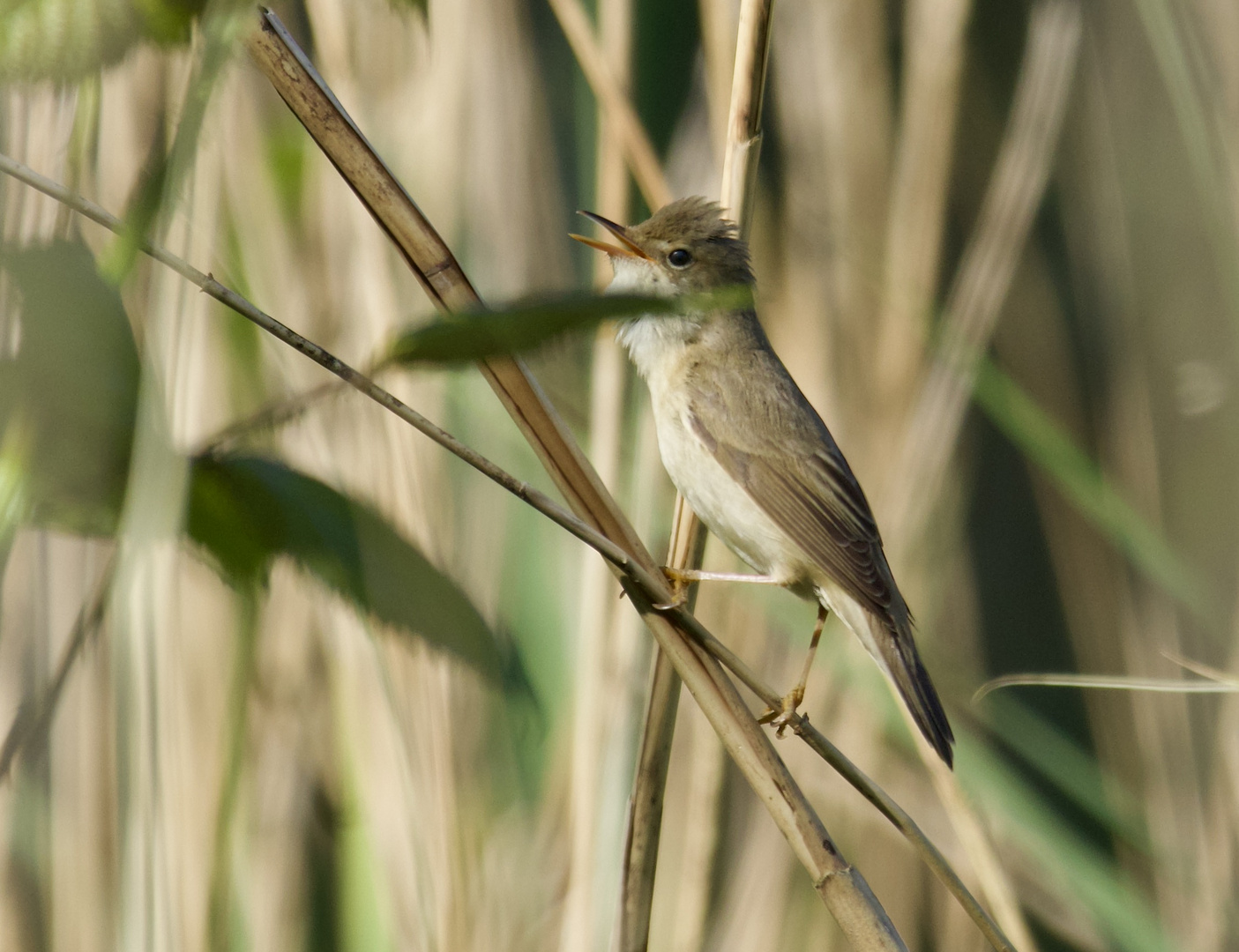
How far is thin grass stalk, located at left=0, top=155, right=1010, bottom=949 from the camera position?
0.76 m

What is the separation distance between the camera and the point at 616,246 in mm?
1906

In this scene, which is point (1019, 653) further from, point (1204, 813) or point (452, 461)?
point (452, 461)

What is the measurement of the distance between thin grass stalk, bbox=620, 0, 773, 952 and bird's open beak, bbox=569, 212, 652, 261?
0.43 metres

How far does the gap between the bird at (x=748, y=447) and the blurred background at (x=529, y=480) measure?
5.1 inches

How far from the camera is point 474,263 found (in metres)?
1.95

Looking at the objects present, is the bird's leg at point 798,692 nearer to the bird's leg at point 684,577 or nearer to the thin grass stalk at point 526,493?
the bird's leg at point 684,577

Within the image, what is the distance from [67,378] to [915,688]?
1.35 m

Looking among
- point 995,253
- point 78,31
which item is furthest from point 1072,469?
point 78,31

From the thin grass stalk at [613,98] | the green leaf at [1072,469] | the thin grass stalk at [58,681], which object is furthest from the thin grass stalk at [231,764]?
the green leaf at [1072,469]

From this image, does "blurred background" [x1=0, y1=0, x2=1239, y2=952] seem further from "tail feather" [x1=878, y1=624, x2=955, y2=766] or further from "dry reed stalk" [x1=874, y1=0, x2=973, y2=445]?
"tail feather" [x1=878, y1=624, x2=955, y2=766]

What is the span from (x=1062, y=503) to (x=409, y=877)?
1.87 metres

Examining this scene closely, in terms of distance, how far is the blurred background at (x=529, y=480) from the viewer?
0.82 m

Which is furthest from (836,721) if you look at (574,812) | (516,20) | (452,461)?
(516,20)

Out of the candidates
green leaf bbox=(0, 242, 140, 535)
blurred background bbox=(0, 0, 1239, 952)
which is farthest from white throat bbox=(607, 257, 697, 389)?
green leaf bbox=(0, 242, 140, 535)
